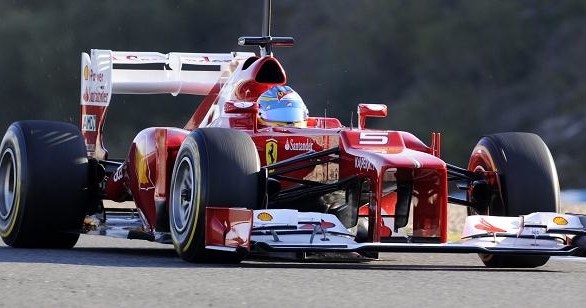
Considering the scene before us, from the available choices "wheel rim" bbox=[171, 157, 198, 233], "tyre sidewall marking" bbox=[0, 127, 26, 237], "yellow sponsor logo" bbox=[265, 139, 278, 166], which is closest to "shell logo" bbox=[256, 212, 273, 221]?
"wheel rim" bbox=[171, 157, 198, 233]

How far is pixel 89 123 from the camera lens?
13.2 metres

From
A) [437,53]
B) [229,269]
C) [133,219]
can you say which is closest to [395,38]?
[437,53]

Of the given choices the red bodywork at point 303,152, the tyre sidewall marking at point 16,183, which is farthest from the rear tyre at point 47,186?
the red bodywork at point 303,152

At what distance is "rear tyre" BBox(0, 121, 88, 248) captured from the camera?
11617 millimetres

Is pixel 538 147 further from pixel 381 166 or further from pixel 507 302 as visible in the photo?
pixel 507 302

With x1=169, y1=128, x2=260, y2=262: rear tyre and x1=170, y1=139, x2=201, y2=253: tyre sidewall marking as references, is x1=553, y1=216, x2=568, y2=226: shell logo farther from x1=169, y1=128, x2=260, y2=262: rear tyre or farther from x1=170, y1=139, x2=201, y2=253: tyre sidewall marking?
x1=170, y1=139, x2=201, y2=253: tyre sidewall marking

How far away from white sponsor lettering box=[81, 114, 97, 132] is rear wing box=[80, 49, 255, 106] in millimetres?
120

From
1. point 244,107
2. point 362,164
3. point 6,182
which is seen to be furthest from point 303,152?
point 6,182

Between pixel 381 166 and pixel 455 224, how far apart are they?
7130 millimetres

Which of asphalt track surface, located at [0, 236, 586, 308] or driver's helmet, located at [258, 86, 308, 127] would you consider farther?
driver's helmet, located at [258, 86, 308, 127]

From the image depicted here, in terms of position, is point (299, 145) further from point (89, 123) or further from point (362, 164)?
point (89, 123)

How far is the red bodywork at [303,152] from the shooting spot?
982 cm

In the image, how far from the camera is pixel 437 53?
121 feet

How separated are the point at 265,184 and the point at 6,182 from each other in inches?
138
